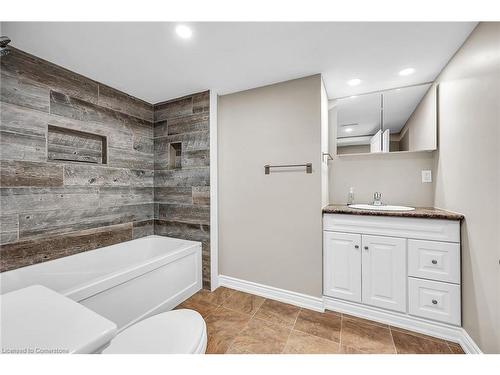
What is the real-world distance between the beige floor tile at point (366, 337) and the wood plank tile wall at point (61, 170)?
7.86 ft

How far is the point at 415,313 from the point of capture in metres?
1.69

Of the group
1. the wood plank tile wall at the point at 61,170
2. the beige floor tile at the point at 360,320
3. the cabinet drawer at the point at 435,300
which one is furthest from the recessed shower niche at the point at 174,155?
the cabinet drawer at the point at 435,300

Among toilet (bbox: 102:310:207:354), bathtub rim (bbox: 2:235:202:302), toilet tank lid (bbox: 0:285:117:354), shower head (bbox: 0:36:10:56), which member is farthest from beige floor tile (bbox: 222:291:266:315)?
shower head (bbox: 0:36:10:56)

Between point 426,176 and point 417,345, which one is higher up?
point 426,176

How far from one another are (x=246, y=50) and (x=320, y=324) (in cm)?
228

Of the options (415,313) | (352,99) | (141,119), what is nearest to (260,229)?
(415,313)

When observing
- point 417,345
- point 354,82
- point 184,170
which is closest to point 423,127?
point 354,82

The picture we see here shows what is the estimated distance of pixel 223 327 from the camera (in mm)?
1759

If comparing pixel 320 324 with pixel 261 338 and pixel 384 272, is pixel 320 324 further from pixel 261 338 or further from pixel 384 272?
pixel 384 272

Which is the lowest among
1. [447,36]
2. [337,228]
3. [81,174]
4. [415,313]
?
[415,313]

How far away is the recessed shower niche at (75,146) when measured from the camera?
1.90 meters

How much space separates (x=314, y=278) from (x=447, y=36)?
210 cm
